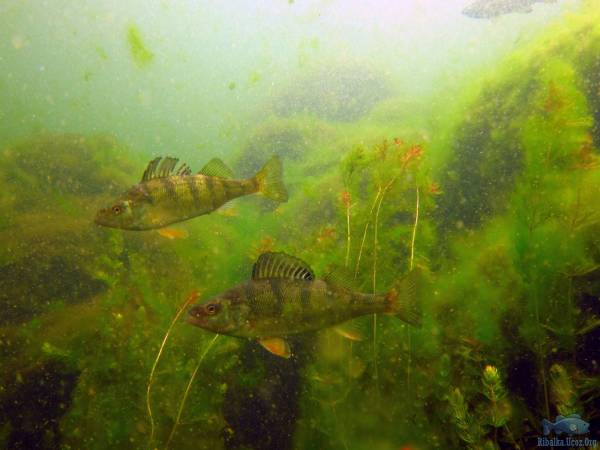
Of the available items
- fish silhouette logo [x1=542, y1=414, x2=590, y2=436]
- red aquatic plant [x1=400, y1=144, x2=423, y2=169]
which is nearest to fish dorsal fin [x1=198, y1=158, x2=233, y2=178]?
red aquatic plant [x1=400, y1=144, x2=423, y2=169]

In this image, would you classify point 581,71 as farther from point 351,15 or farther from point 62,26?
point 62,26

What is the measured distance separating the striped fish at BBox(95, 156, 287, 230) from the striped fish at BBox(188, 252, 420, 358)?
152 cm

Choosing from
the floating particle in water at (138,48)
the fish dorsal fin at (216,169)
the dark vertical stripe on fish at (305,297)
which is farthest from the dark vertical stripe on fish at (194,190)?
the floating particle in water at (138,48)

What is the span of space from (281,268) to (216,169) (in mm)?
2004

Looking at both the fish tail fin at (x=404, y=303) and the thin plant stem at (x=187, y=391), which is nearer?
the fish tail fin at (x=404, y=303)

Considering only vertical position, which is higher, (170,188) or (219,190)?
(170,188)

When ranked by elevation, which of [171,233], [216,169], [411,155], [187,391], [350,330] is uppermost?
[216,169]

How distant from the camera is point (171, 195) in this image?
4.36m

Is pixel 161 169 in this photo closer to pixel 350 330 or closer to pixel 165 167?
pixel 165 167

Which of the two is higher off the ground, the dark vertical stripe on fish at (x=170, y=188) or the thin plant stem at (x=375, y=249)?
the dark vertical stripe on fish at (x=170, y=188)

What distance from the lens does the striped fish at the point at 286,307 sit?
3.28 metres

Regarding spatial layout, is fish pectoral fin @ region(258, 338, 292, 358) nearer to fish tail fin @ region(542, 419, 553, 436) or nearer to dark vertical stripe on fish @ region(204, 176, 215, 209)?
dark vertical stripe on fish @ region(204, 176, 215, 209)

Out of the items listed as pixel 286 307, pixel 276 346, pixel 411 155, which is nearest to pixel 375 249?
pixel 411 155

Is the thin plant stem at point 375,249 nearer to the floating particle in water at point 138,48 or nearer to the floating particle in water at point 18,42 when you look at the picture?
the floating particle in water at point 138,48
